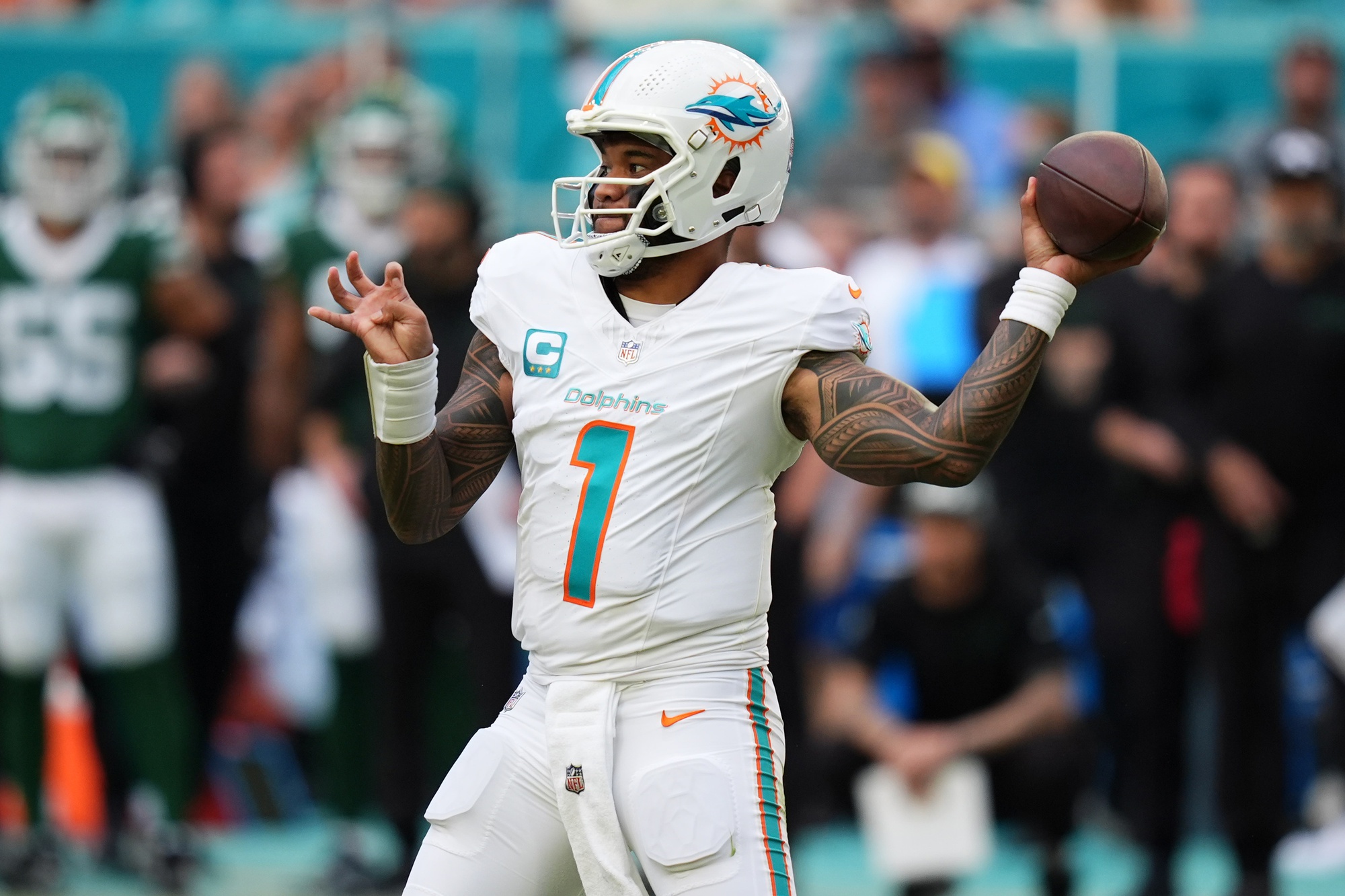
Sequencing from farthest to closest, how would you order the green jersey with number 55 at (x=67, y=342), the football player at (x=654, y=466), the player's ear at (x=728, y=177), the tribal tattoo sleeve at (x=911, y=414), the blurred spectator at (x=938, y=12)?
1. the blurred spectator at (x=938, y=12)
2. the green jersey with number 55 at (x=67, y=342)
3. the player's ear at (x=728, y=177)
4. the football player at (x=654, y=466)
5. the tribal tattoo sleeve at (x=911, y=414)

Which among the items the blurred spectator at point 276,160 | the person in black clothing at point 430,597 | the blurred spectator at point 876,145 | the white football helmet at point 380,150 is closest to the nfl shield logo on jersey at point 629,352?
the person in black clothing at point 430,597

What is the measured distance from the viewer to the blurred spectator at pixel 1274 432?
21.1ft

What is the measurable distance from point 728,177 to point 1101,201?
2.09ft

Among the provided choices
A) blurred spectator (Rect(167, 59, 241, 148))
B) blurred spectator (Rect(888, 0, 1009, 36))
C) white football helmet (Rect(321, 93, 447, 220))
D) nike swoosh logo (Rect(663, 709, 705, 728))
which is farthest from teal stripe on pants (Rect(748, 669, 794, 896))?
blurred spectator (Rect(167, 59, 241, 148))

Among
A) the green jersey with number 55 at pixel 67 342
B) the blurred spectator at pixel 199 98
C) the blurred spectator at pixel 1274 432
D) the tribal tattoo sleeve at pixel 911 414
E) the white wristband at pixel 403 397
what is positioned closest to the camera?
the tribal tattoo sleeve at pixel 911 414

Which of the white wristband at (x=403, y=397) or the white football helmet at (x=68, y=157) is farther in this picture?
the white football helmet at (x=68, y=157)

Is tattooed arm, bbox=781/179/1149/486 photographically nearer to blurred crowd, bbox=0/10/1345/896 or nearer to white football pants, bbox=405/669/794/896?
white football pants, bbox=405/669/794/896

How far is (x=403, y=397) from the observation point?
332 centimetres

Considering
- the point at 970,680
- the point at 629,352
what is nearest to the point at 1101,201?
the point at 629,352

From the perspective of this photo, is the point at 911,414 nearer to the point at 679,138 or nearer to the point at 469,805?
the point at 679,138

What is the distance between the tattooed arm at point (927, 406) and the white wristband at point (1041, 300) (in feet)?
0.04

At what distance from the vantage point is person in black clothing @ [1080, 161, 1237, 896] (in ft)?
21.4

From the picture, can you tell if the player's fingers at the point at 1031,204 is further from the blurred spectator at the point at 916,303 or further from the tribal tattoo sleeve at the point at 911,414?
the blurred spectator at the point at 916,303

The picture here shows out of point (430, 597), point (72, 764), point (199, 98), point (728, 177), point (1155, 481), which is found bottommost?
point (72, 764)
